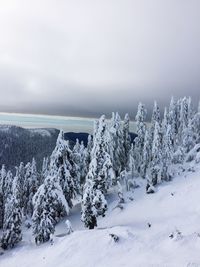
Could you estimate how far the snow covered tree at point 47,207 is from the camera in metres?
34.1

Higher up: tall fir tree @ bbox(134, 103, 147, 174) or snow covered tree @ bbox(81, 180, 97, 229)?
tall fir tree @ bbox(134, 103, 147, 174)

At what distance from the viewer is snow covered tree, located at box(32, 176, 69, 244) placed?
34062 mm

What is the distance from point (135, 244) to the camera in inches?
1019

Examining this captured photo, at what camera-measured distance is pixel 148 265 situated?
21.0m

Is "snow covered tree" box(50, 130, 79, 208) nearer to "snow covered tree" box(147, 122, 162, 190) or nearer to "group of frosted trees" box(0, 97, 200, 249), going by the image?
"group of frosted trees" box(0, 97, 200, 249)

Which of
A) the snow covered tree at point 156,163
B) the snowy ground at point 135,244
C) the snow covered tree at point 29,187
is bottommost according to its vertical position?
the snow covered tree at point 29,187

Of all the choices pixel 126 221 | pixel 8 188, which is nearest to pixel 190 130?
pixel 126 221

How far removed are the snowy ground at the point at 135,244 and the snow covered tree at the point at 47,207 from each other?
2.00m

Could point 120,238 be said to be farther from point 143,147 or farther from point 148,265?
point 143,147

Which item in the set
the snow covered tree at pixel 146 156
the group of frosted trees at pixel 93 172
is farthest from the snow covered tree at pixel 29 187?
the snow covered tree at pixel 146 156

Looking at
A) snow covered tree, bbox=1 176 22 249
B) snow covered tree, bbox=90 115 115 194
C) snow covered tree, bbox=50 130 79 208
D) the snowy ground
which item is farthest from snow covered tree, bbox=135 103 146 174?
snow covered tree, bbox=1 176 22 249

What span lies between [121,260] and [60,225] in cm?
2129

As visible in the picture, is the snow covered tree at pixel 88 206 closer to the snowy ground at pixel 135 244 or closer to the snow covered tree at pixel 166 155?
the snowy ground at pixel 135 244

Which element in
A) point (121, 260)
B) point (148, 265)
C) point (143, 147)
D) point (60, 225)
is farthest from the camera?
point (143, 147)
